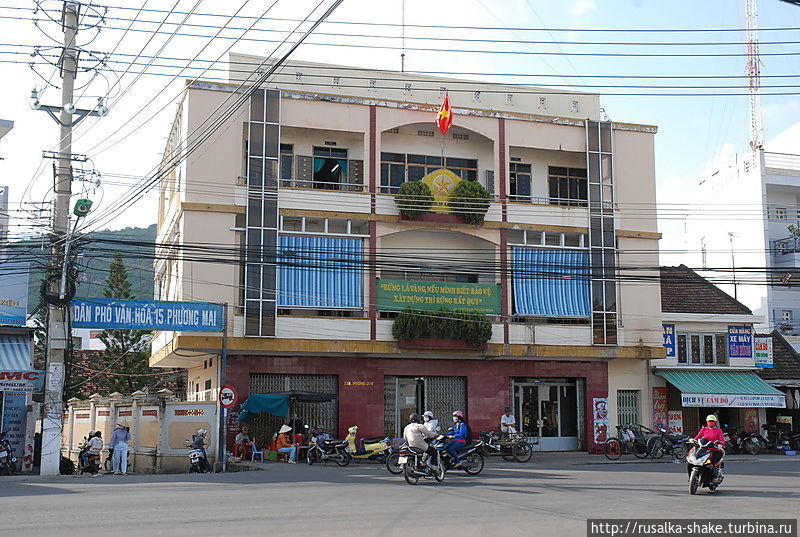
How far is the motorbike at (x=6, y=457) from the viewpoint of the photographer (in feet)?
77.6

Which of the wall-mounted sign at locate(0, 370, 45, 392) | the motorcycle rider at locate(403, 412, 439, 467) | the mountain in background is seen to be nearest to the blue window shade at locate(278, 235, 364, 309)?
the mountain in background

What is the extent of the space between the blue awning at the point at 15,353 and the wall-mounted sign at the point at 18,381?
1.75 ft

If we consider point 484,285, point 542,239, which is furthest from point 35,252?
point 542,239

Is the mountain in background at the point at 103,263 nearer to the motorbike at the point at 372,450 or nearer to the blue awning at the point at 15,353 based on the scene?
the blue awning at the point at 15,353

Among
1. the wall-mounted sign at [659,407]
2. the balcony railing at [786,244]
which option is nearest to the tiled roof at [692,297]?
the wall-mounted sign at [659,407]

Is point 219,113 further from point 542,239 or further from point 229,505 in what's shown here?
point 229,505

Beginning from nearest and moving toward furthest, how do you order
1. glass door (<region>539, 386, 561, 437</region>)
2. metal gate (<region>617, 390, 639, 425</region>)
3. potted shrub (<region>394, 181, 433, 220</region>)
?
potted shrub (<region>394, 181, 433, 220</region>)
glass door (<region>539, 386, 561, 437</region>)
metal gate (<region>617, 390, 639, 425</region>)

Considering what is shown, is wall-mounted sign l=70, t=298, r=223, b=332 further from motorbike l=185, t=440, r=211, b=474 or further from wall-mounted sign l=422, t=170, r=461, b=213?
wall-mounted sign l=422, t=170, r=461, b=213

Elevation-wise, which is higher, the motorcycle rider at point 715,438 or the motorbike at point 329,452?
the motorcycle rider at point 715,438

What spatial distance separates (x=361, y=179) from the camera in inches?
1270

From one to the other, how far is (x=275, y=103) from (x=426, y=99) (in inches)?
348

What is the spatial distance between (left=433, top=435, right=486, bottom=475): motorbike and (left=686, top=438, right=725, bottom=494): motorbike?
5.39 m

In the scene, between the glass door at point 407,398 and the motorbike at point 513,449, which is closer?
the motorbike at point 513,449

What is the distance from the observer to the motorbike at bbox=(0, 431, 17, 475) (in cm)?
2366
